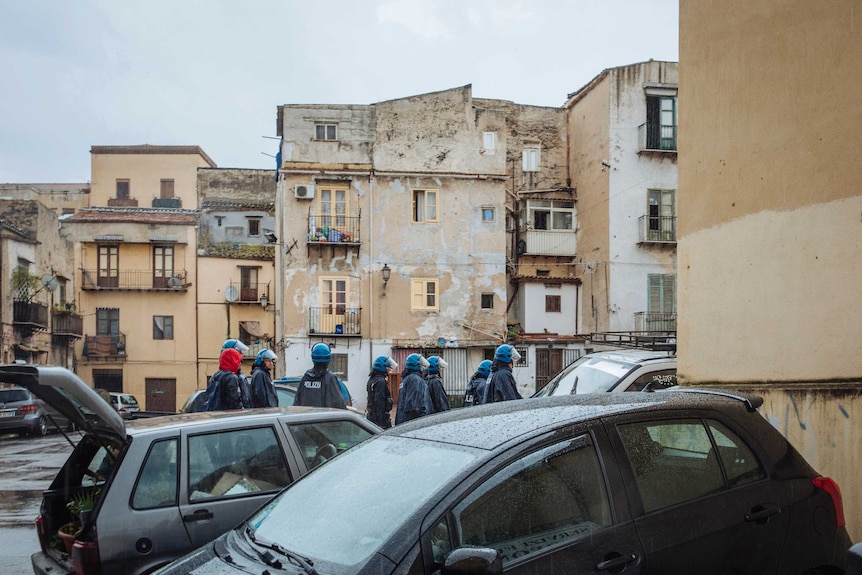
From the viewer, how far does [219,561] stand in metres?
3.37

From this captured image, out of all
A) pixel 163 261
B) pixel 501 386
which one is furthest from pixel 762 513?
pixel 163 261

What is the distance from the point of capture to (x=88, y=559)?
4438mm

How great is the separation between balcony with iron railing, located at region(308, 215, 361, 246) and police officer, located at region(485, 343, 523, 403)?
720 inches

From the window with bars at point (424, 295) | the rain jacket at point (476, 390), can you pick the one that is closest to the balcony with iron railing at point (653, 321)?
the window with bars at point (424, 295)

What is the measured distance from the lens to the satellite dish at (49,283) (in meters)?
30.7

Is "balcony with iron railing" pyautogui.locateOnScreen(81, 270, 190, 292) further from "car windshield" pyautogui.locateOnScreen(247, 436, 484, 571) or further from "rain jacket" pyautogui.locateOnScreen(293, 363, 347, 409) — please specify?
"car windshield" pyautogui.locateOnScreen(247, 436, 484, 571)

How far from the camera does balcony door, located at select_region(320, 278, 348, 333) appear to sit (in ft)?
92.2

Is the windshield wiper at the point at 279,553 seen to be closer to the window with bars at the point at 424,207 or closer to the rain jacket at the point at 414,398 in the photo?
the rain jacket at the point at 414,398

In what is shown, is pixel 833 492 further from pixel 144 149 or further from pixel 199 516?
pixel 144 149

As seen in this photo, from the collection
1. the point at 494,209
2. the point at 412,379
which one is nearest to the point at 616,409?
the point at 412,379

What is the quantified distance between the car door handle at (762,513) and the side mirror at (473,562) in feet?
5.24

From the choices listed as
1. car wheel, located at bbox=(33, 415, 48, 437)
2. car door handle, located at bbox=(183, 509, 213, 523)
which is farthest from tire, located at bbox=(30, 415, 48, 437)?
car door handle, located at bbox=(183, 509, 213, 523)

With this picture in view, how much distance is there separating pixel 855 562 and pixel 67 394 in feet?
14.2

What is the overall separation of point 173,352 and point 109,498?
33186 millimetres
